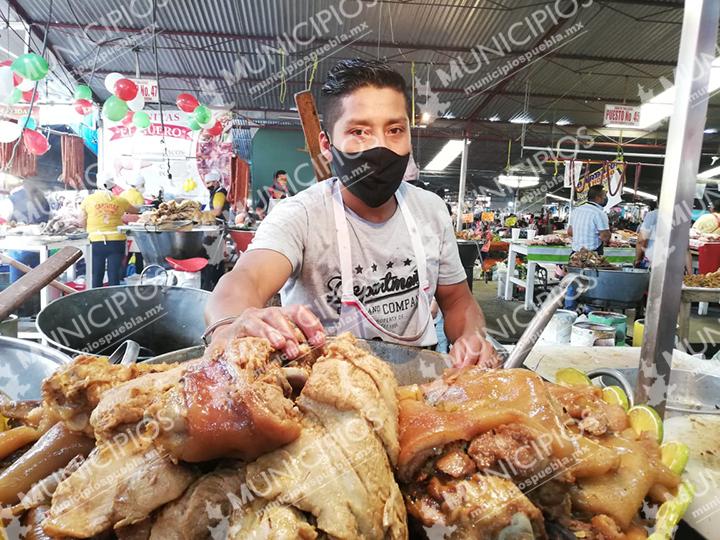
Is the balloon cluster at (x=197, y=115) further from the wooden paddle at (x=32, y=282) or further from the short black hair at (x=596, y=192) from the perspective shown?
the wooden paddle at (x=32, y=282)

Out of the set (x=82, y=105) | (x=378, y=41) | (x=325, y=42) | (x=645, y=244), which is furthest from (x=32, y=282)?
(x=325, y=42)

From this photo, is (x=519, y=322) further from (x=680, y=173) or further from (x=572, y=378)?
(x=680, y=173)

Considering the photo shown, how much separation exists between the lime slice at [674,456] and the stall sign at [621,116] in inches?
489

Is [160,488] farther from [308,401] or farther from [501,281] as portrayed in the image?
[501,281]

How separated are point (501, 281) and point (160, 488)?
459 inches

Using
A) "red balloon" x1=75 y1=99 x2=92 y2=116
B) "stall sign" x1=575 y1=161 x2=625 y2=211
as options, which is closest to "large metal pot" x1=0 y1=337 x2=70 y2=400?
"red balloon" x1=75 y1=99 x2=92 y2=116

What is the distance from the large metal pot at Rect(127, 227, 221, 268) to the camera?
520 centimetres

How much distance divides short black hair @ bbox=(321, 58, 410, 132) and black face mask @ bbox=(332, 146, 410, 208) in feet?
0.65

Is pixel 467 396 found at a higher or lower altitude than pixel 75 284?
higher

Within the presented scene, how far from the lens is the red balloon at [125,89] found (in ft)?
28.5

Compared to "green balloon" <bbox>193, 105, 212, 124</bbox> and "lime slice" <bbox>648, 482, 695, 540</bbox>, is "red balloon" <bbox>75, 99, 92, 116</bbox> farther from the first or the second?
"lime slice" <bbox>648, 482, 695, 540</bbox>

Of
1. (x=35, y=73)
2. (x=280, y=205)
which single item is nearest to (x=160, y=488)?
(x=280, y=205)

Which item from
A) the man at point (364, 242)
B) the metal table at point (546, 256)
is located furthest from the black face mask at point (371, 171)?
the metal table at point (546, 256)

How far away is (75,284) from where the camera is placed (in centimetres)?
802
